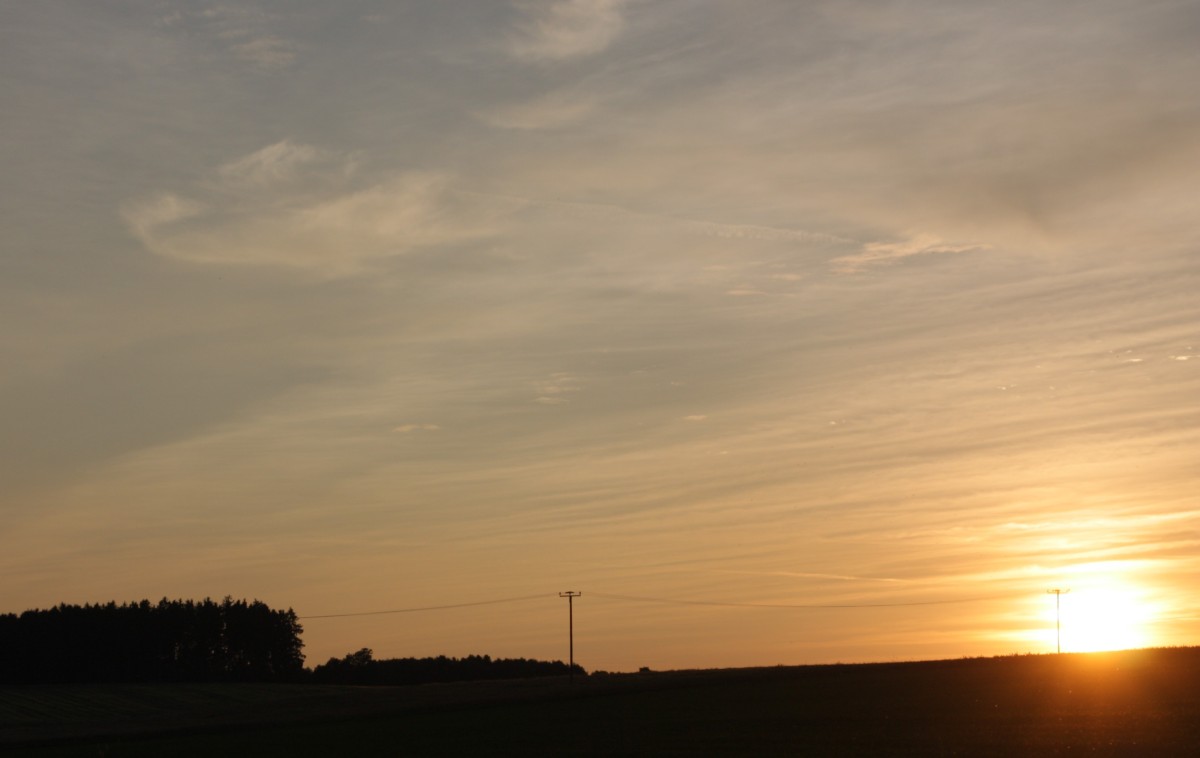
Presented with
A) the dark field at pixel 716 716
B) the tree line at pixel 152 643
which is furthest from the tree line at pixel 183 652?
the dark field at pixel 716 716

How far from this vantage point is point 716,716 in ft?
229

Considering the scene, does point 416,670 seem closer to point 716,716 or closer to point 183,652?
point 183,652

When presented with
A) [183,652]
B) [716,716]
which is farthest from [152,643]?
[716,716]

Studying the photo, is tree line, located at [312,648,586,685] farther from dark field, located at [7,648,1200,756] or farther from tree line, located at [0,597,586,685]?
dark field, located at [7,648,1200,756]

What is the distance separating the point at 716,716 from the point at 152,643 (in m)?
119

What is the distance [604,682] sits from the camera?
345ft

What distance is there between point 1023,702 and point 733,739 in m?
17.5

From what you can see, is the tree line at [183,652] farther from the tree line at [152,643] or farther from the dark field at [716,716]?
the dark field at [716,716]

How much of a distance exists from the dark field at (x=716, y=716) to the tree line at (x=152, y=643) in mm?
42532

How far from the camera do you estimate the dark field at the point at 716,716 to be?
2114 inches

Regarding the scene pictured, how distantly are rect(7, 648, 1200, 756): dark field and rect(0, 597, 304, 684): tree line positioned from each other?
42.5 meters

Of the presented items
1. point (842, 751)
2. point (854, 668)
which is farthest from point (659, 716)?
point (854, 668)

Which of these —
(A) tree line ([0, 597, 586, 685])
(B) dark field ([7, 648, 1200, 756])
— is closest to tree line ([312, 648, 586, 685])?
(A) tree line ([0, 597, 586, 685])

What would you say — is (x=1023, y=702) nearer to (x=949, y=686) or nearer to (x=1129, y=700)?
(x=1129, y=700)
